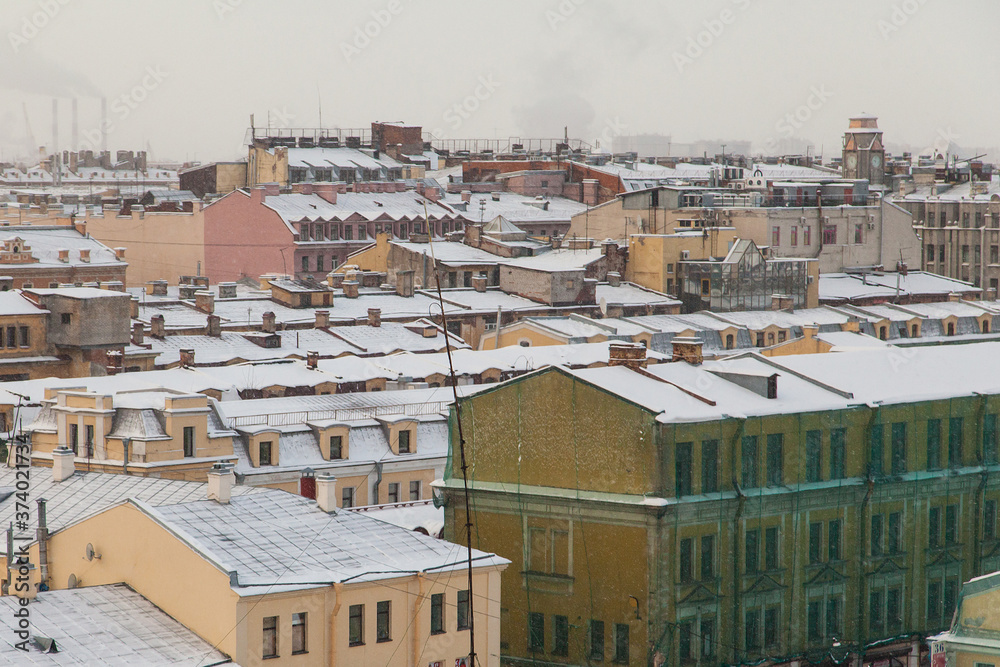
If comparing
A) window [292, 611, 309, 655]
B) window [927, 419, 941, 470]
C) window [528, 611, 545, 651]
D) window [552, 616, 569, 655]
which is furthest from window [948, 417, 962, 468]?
window [292, 611, 309, 655]

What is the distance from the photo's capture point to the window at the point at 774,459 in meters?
37.2

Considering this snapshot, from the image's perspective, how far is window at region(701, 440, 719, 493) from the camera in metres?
36.1

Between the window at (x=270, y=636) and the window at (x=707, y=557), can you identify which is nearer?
the window at (x=270, y=636)

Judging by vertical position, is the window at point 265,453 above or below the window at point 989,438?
below

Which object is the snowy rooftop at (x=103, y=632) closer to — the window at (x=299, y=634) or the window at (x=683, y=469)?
the window at (x=299, y=634)

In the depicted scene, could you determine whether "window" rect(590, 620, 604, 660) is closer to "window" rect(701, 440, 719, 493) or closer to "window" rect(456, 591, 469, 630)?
"window" rect(701, 440, 719, 493)

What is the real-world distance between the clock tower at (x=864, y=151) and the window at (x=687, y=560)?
68.8 metres

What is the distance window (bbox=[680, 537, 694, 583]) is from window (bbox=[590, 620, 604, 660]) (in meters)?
1.79

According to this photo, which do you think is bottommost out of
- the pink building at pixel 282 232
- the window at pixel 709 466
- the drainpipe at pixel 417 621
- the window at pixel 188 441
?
the drainpipe at pixel 417 621

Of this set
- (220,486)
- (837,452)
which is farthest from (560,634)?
(220,486)

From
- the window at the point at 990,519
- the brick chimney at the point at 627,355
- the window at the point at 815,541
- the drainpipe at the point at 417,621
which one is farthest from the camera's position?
the window at the point at 990,519

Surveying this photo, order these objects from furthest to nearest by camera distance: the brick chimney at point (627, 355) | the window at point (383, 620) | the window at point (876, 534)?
the brick chimney at point (627, 355) < the window at point (876, 534) < the window at point (383, 620)

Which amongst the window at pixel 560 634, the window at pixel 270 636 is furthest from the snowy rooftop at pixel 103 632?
the window at pixel 560 634

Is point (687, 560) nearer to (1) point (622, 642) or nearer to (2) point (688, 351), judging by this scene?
(1) point (622, 642)
